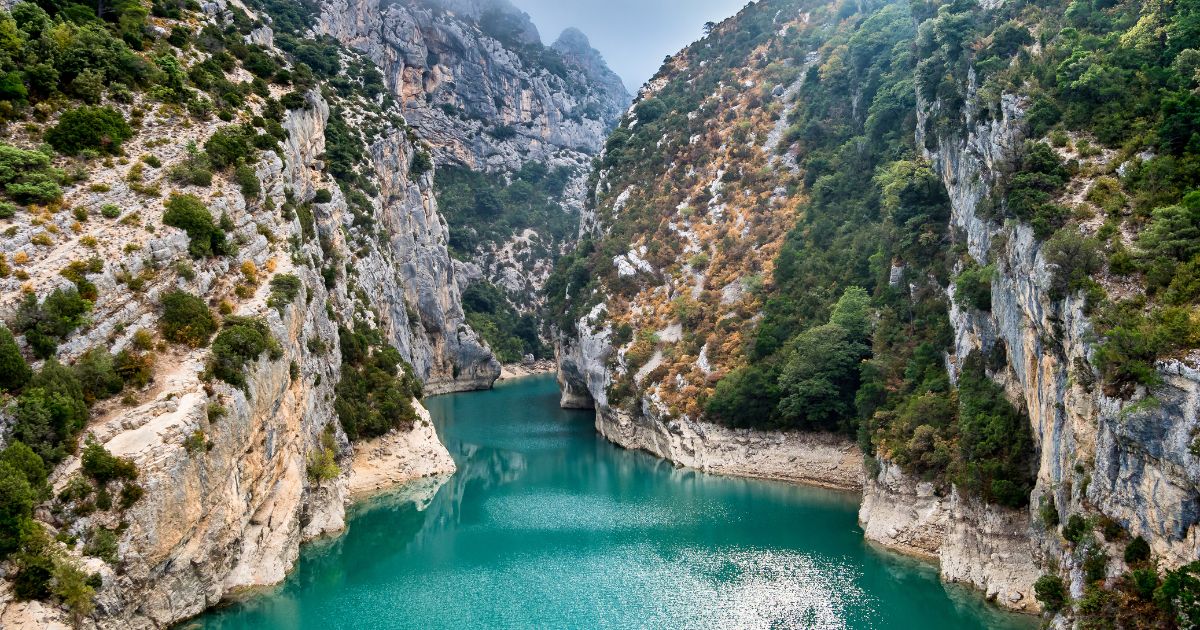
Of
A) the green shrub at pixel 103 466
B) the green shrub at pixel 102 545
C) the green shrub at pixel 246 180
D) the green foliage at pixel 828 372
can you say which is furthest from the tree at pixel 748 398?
the green shrub at pixel 102 545

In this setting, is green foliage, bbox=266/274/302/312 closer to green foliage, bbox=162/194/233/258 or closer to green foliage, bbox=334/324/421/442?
green foliage, bbox=162/194/233/258

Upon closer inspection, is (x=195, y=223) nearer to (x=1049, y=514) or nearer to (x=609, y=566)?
(x=609, y=566)

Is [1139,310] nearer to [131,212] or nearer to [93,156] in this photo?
[131,212]

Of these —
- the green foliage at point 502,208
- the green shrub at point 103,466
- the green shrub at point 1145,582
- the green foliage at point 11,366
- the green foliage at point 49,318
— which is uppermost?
the green foliage at point 502,208

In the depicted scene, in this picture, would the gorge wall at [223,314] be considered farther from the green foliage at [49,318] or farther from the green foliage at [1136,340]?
the green foliage at [1136,340]

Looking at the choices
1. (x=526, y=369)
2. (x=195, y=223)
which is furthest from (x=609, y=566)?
(x=526, y=369)
